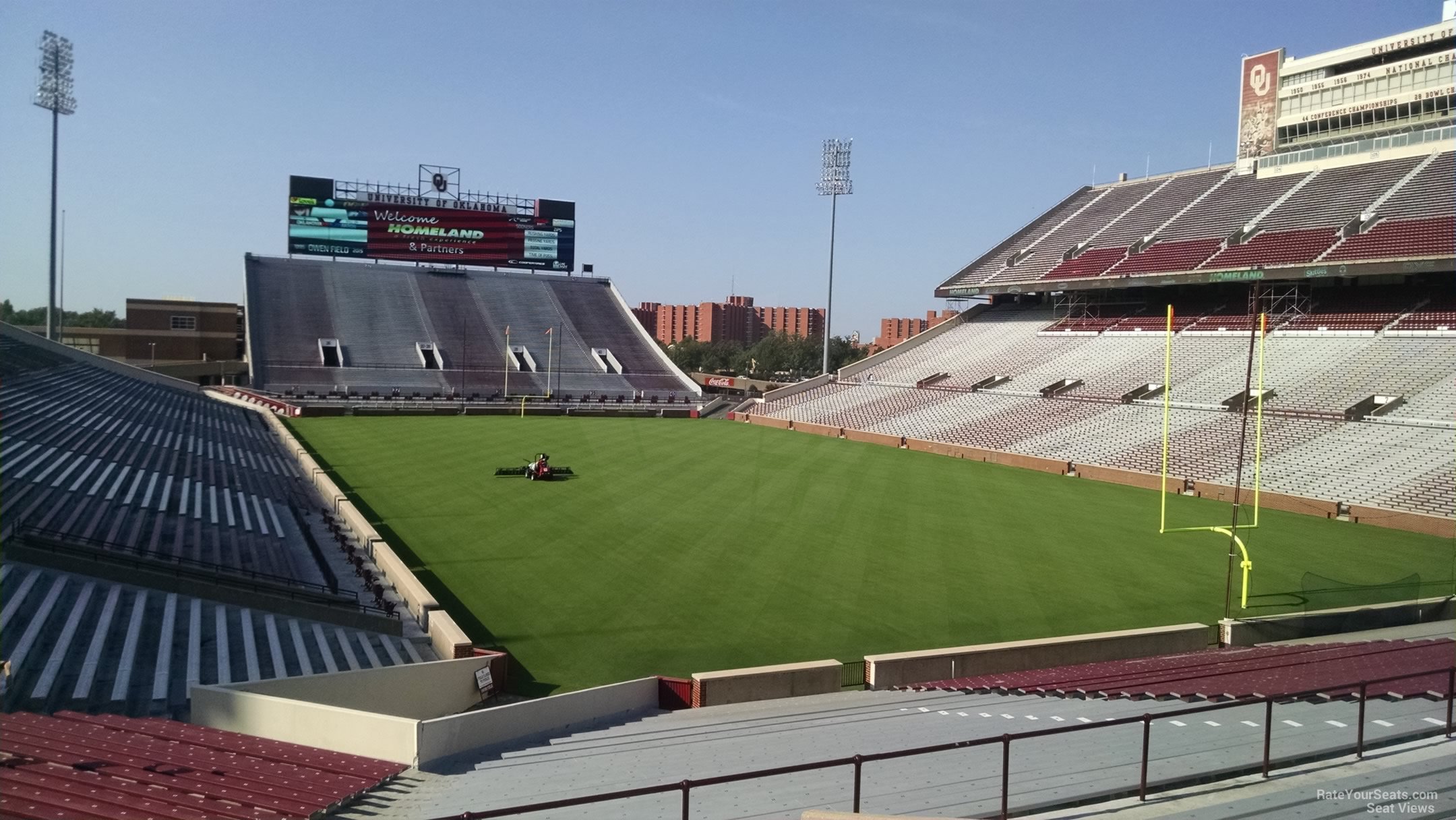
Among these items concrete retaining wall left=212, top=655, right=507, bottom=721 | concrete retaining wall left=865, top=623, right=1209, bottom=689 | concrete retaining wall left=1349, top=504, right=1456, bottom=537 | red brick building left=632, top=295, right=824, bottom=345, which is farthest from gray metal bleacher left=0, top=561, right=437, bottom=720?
red brick building left=632, top=295, right=824, bottom=345

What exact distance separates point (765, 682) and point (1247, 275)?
37.7m

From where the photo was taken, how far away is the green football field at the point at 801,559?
14867mm

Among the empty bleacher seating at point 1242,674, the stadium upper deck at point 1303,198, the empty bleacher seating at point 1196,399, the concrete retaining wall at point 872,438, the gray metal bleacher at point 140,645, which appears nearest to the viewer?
the empty bleacher seating at point 1242,674

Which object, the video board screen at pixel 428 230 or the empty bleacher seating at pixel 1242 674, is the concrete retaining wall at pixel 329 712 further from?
the video board screen at pixel 428 230

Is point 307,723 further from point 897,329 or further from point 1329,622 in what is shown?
point 897,329

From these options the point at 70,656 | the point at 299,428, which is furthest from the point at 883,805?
the point at 299,428

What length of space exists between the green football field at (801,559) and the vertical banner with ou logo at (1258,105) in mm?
31560

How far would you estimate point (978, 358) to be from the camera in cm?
5300

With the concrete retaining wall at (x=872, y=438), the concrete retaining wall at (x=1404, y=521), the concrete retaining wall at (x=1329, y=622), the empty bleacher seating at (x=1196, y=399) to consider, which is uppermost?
the empty bleacher seating at (x=1196, y=399)

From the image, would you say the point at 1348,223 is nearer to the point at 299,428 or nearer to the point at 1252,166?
the point at 1252,166

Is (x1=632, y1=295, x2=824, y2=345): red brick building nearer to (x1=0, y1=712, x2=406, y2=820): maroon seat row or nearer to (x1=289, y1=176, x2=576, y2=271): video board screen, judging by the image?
(x1=289, y1=176, x2=576, y2=271): video board screen

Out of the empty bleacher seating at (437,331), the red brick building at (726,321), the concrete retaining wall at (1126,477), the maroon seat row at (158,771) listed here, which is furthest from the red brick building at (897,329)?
the maroon seat row at (158,771)

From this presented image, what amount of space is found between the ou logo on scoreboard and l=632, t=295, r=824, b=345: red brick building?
328 ft

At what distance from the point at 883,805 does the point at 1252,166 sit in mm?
57395
